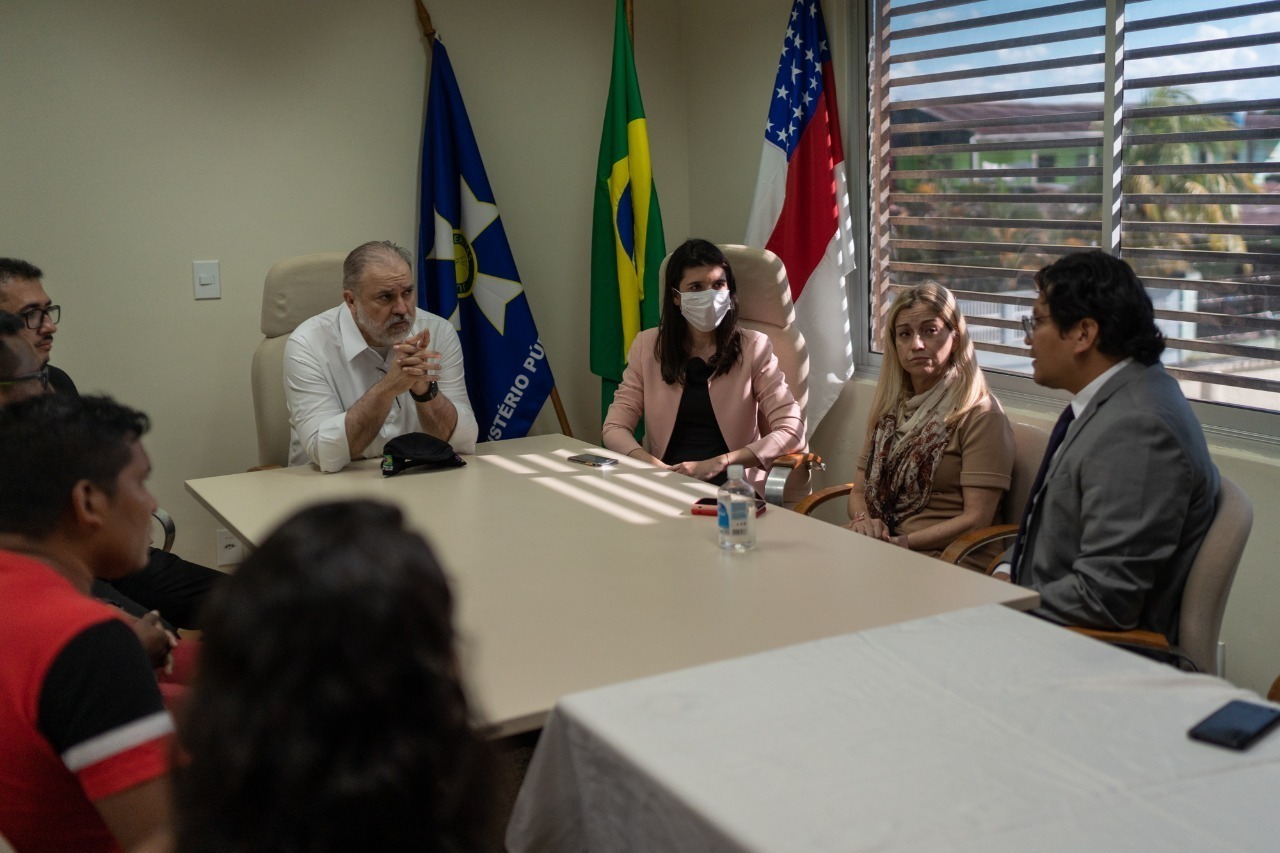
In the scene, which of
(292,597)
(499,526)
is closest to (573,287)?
(499,526)

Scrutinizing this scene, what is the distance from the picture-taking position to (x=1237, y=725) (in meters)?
1.42

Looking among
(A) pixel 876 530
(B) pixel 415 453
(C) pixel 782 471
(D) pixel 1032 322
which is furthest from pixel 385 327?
(D) pixel 1032 322

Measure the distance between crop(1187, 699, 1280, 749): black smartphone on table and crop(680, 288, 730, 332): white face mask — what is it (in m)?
2.22

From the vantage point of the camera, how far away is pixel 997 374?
368 cm

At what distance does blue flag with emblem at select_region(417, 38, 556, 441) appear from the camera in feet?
14.0

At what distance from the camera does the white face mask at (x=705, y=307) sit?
3500 mm

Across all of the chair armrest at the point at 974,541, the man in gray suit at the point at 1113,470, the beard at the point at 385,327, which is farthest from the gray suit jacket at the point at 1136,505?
the beard at the point at 385,327

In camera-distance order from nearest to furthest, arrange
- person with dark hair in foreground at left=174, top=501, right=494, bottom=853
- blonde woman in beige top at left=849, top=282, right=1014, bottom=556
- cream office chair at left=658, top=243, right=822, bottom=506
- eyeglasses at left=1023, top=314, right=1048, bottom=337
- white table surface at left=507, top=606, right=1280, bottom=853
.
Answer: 1. person with dark hair in foreground at left=174, top=501, right=494, bottom=853
2. white table surface at left=507, top=606, right=1280, bottom=853
3. eyeglasses at left=1023, top=314, right=1048, bottom=337
4. blonde woman in beige top at left=849, top=282, right=1014, bottom=556
5. cream office chair at left=658, top=243, right=822, bottom=506

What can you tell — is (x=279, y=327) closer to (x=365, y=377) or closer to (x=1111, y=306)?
(x=365, y=377)

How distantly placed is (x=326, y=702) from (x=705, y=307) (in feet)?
9.25

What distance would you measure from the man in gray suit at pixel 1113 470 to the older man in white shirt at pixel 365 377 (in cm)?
169

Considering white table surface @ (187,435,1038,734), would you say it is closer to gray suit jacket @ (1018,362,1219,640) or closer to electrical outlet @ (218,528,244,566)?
gray suit jacket @ (1018,362,1219,640)

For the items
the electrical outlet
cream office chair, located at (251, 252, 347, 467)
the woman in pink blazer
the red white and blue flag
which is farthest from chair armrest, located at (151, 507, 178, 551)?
the red white and blue flag

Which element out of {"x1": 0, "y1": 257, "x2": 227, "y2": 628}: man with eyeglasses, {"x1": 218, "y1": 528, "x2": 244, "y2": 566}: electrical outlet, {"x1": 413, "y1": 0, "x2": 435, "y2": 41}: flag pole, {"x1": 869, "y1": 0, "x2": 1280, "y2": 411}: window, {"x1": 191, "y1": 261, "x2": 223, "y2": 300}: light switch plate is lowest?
{"x1": 218, "y1": 528, "x2": 244, "y2": 566}: electrical outlet
